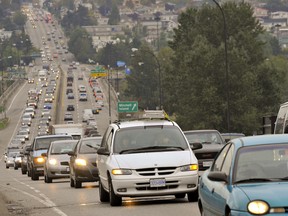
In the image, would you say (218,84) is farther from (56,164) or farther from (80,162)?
(80,162)

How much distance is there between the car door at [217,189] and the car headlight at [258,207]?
76cm

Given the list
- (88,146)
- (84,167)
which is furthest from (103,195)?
(88,146)

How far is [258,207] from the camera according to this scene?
41.7 feet

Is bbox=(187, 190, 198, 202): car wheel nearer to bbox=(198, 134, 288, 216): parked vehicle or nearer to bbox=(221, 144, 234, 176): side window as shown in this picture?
bbox=(198, 134, 288, 216): parked vehicle

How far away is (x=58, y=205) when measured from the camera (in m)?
24.1

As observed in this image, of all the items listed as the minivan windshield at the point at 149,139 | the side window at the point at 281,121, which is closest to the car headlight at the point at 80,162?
the side window at the point at 281,121

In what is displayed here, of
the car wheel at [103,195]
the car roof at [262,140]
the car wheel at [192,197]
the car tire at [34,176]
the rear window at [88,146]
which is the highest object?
the car roof at [262,140]

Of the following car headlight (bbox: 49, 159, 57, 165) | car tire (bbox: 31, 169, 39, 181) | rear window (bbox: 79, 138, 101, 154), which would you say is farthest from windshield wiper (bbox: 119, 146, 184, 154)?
car tire (bbox: 31, 169, 39, 181)

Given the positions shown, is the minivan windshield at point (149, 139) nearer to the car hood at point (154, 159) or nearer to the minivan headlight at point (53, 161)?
the car hood at point (154, 159)

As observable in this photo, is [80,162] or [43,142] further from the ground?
[80,162]

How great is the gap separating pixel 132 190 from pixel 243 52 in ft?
296

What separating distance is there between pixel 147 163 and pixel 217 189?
777 cm

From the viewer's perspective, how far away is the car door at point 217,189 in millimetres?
13789

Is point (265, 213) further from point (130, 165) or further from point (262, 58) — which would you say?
point (262, 58)
